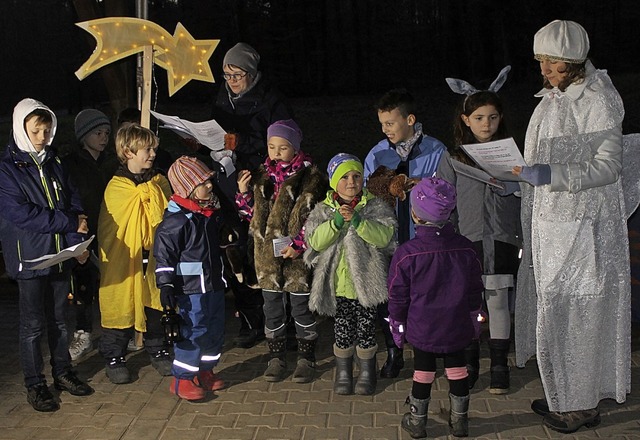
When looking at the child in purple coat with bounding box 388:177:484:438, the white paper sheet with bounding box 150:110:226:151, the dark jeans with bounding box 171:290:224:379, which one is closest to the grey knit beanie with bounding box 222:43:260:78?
the white paper sheet with bounding box 150:110:226:151

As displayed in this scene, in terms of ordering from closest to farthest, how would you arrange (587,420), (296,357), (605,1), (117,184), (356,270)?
(587,420) < (356,270) < (117,184) < (296,357) < (605,1)

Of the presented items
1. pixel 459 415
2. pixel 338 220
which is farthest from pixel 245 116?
pixel 459 415

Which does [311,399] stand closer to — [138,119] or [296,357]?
[296,357]

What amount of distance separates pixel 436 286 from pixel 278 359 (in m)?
1.85

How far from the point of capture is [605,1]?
30.8 meters

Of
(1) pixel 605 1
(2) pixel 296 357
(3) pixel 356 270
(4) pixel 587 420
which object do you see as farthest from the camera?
(1) pixel 605 1

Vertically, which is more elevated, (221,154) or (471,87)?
(471,87)

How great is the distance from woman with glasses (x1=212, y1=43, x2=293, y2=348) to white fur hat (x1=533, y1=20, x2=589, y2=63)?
8.37ft

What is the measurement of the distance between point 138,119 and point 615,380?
4.35m

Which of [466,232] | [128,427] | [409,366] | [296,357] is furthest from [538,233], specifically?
[128,427]

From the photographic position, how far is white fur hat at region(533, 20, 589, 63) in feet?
15.1

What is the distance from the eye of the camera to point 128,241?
5938mm

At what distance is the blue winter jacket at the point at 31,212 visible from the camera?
17.2 feet

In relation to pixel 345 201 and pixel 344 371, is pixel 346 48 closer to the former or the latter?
pixel 345 201
